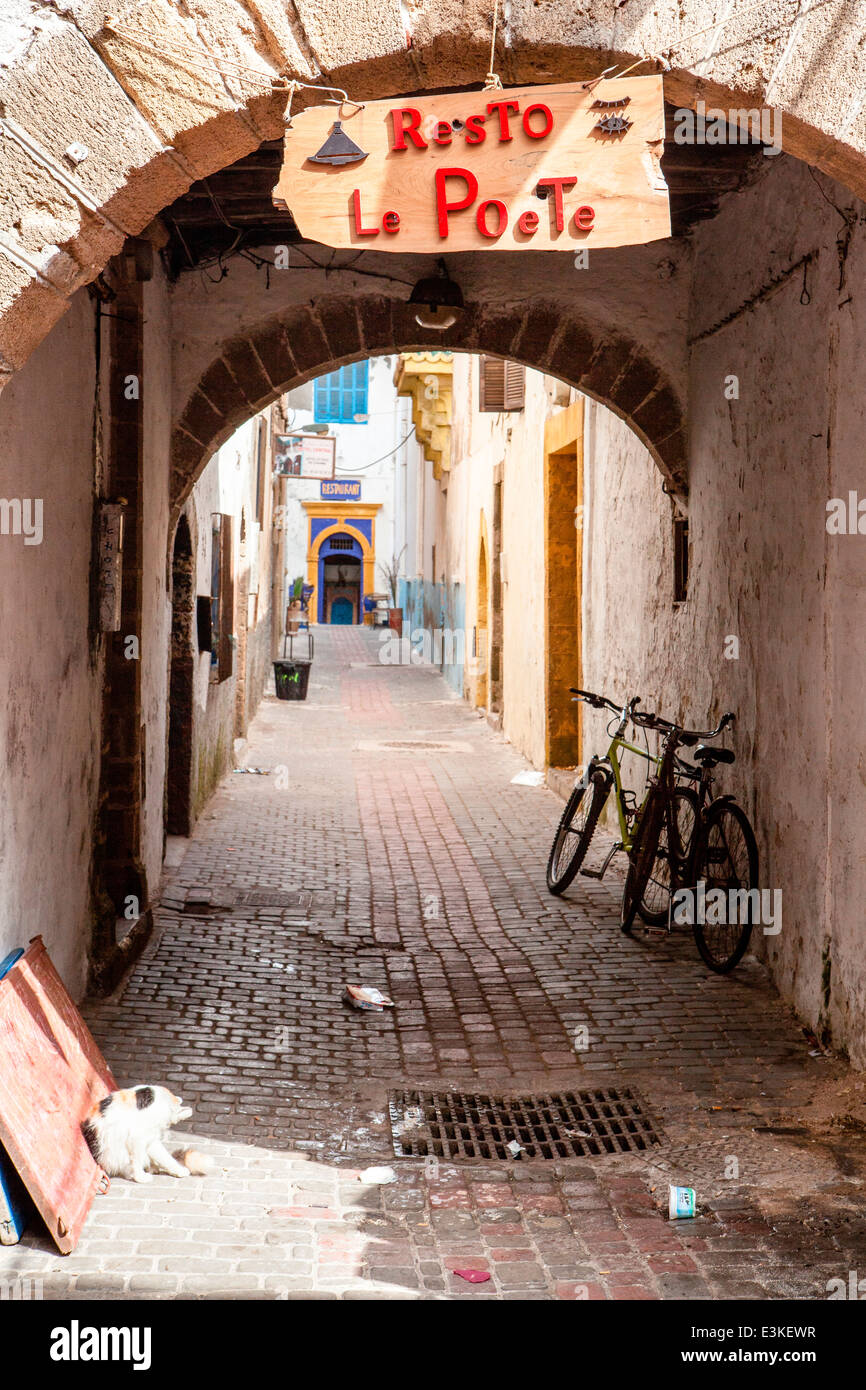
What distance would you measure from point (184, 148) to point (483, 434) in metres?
15.1

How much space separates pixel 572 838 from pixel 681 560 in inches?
68.5

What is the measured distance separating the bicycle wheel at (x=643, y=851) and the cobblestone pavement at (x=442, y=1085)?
18cm

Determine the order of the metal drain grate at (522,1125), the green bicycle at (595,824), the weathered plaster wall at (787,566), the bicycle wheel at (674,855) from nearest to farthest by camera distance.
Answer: the metal drain grate at (522,1125)
the weathered plaster wall at (787,566)
the bicycle wheel at (674,855)
the green bicycle at (595,824)

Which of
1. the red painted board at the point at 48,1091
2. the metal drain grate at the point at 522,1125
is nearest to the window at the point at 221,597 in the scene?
the metal drain grate at the point at 522,1125

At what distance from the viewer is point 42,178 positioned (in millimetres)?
3066

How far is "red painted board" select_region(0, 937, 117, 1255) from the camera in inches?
133

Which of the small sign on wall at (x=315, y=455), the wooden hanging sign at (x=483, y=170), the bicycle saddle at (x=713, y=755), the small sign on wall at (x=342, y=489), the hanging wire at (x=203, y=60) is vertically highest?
the small sign on wall at (x=342, y=489)

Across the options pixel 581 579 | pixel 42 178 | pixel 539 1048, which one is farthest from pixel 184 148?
pixel 581 579

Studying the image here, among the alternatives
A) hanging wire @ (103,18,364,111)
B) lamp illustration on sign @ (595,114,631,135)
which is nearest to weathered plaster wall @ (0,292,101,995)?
hanging wire @ (103,18,364,111)

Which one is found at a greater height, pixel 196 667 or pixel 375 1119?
pixel 196 667

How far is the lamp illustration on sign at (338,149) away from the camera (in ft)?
10.4

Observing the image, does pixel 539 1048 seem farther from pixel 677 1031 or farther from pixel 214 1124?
pixel 214 1124

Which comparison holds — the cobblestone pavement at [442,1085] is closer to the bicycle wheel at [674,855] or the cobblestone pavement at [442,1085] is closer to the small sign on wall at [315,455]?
the bicycle wheel at [674,855]

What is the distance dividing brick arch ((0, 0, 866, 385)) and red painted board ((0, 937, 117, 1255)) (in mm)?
1750
